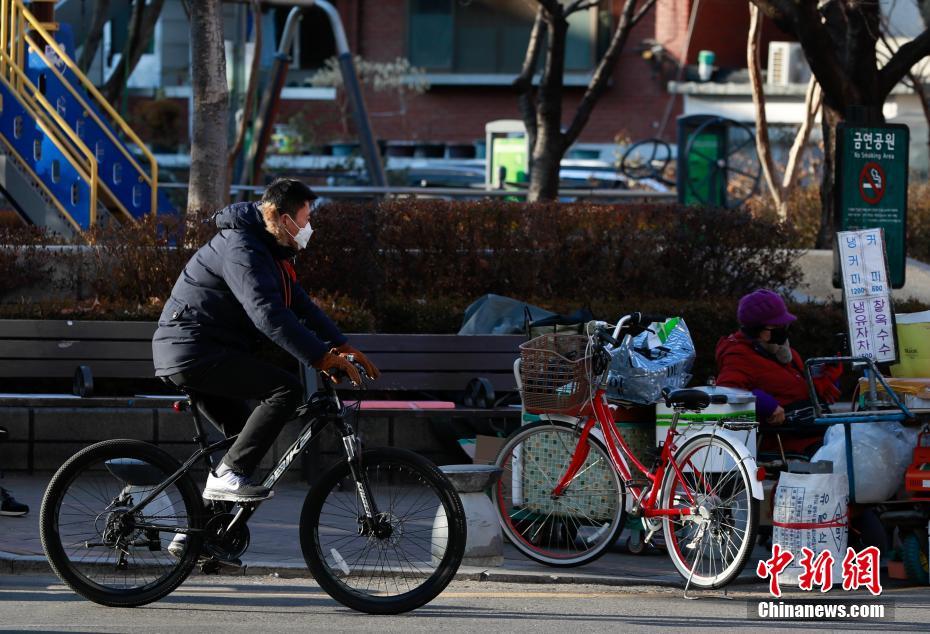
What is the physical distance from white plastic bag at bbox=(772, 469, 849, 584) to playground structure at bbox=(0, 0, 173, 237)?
806 cm

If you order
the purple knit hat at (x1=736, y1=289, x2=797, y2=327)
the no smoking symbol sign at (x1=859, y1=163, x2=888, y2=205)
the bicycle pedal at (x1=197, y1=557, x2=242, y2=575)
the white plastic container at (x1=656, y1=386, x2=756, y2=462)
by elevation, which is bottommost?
the bicycle pedal at (x1=197, y1=557, x2=242, y2=575)

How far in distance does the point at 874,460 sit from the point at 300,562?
2.85 metres

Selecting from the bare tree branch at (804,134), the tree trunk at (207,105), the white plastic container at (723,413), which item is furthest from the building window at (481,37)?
the white plastic container at (723,413)

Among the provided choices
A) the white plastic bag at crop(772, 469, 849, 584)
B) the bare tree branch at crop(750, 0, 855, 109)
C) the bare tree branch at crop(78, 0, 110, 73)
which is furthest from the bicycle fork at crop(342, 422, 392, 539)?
the bare tree branch at crop(78, 0, 110, 73)

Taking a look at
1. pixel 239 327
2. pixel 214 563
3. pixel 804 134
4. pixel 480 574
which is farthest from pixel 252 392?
pixel 804 134

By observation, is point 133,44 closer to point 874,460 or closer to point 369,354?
point 369,354

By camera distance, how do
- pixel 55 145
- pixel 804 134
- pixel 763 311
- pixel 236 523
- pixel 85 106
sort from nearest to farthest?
pixel 236 523 → pixel 763 311 → pixel 55 145 → pixel 85 106 → pixel 804 134

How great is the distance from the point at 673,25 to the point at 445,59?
657 centimetres

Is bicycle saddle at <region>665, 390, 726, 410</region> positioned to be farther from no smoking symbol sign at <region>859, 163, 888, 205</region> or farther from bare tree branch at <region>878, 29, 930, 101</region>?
bare tree branch at <region>878, 29, 930, 101</region>

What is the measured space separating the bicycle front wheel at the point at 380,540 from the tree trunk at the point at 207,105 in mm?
6512

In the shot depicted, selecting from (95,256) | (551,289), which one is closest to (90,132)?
(95,256)

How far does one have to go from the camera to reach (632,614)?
6891 mm

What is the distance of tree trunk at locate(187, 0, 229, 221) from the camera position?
503 inches

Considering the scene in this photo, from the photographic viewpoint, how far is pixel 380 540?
21.8 ft
